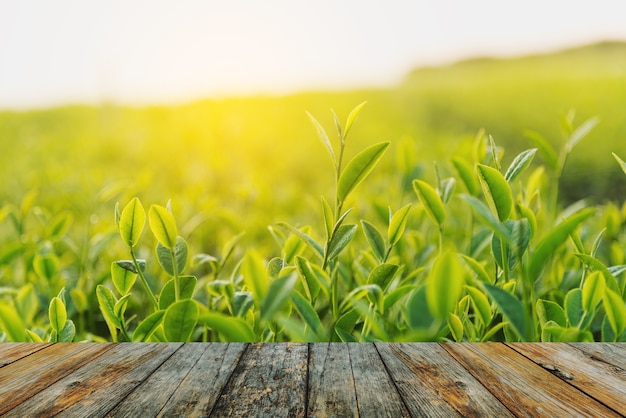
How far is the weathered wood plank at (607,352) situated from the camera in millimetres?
885

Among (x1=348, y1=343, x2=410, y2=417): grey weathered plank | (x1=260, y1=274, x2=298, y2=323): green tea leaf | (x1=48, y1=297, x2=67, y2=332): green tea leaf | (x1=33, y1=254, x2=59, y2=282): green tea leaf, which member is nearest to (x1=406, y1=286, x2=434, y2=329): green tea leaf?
(x1=260, y1=274, x2=298, y2=323): green tea leaf

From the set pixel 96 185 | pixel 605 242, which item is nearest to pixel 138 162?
pixel 96 185

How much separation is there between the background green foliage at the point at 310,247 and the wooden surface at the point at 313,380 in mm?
40

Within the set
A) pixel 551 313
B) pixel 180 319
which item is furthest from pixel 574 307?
pixel 180 319

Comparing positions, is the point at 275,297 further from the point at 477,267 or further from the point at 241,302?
the point at 477,267

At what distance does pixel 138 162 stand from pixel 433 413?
5.16 meters

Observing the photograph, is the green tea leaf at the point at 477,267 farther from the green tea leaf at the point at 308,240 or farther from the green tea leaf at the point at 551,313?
the green tea leaf at the point at 308,240

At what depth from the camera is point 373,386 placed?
783 millimetres

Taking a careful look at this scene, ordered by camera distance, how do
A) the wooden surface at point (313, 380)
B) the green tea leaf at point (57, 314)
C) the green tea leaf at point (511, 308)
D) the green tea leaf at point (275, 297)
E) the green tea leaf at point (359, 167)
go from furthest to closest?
the green tea leaf at point (57, 314) < the green tea leaf at point (359, 167) < the wooden surface at point (313, 380) < the green tea leaf at point (511, 308) < the green tea leaf at point (275, 297)

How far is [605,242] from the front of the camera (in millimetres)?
1946

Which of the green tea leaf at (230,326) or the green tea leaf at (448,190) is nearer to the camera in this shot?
the green tea leaf at (230,326)

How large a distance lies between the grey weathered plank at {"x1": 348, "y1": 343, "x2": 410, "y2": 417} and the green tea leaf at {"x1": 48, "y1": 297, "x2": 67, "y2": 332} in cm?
49

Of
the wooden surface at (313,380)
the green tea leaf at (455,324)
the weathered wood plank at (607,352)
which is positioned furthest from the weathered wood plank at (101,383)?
the weathered wood plank at (607,352)

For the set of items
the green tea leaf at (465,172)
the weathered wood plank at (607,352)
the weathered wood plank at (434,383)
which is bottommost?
the weathered wood plank at (607,352)
